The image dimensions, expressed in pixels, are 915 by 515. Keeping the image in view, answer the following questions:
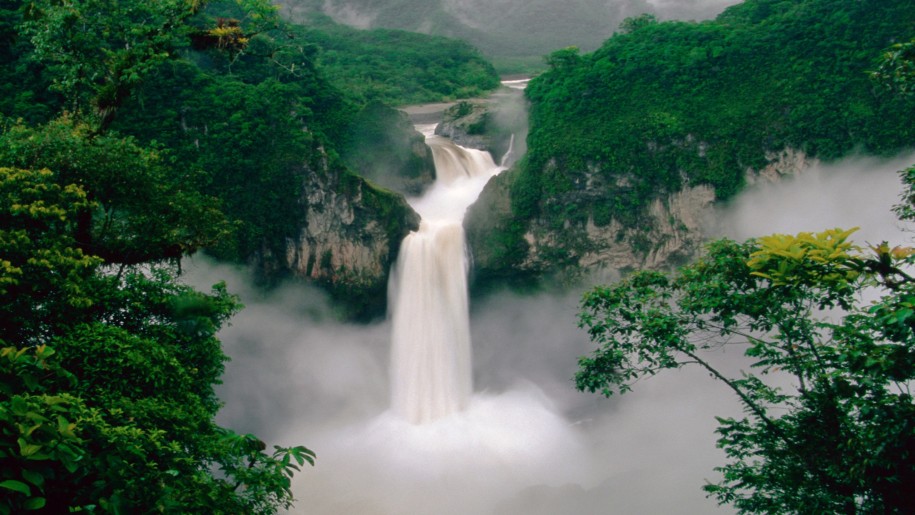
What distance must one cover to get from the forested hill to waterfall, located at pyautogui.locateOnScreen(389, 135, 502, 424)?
1562 millimetres

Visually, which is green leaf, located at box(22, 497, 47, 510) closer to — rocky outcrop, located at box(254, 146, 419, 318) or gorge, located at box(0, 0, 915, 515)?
gorge, located at box(0, 0, 915, 515)

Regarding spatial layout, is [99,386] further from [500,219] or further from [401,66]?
[401,66]

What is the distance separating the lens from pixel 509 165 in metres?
27.4

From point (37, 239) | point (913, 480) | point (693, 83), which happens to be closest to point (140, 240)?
point (37, 239)

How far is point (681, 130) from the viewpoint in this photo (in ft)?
76.8

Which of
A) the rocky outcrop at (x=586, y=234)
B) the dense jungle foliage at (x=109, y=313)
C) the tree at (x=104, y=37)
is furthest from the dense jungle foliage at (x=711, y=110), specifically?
the tree at (x=104, y=37)

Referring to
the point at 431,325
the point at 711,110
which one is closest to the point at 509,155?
the point at 711,110

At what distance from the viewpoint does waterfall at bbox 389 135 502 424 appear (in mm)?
21031

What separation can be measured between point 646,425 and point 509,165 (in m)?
12.8

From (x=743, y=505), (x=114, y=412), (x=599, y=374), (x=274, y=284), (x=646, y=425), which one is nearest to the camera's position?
(x=114, y=412)

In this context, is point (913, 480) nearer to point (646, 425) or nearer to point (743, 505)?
point (743, 505)

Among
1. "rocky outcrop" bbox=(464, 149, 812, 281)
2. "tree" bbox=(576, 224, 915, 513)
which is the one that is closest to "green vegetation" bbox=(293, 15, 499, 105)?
"rocky outcrop" bbox=(464, 149, 812, 281)

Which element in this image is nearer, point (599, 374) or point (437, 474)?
point (599, 374)

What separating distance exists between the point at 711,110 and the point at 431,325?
1394 centimetres
